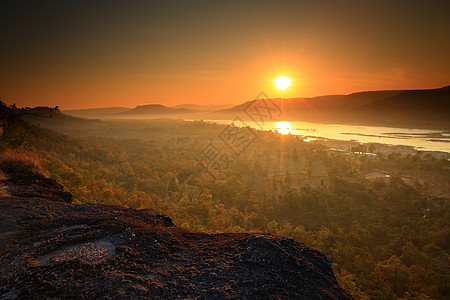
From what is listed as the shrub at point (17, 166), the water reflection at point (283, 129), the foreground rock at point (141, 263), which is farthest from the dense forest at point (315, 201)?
the water reflection at point (283, 129)

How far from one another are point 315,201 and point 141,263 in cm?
2713

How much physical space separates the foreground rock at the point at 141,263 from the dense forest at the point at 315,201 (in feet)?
24.2

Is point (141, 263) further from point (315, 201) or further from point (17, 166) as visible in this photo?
point (315, 201)

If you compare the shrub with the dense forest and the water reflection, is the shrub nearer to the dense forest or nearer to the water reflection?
the dense forest

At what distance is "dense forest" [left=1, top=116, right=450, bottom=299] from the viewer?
14328 millimetres

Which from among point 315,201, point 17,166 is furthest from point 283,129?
point 17,166

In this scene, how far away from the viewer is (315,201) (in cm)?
2775

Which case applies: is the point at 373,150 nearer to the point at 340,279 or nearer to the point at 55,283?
the point at 340,279

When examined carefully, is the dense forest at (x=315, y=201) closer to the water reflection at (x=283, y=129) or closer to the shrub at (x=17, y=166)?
the shrub at (x=17, y=166)

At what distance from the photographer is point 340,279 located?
1239 cm

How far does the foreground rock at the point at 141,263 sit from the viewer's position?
358 centimetres

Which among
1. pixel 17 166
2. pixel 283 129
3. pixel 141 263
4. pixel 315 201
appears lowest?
pixel 315 201

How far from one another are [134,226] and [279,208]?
23319 mm

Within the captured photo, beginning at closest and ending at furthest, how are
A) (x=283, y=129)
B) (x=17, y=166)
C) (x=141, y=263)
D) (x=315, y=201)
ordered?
(x=141, y=263), (x=17, y=166), (x=315, y=201), (x=283, y=129)
